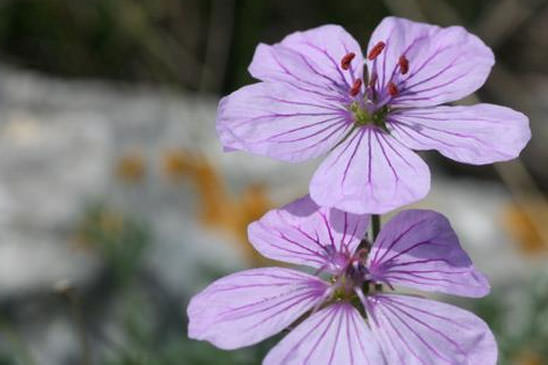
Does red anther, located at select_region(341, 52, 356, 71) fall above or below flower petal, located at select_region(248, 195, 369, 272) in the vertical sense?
above

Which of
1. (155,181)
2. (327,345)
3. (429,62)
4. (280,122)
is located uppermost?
(429,62)

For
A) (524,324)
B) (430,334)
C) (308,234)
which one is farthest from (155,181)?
(430,334)

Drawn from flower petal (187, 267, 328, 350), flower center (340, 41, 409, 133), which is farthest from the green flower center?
flower petal (187, 267, 328, 350)

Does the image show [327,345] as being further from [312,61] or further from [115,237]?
[115,237]

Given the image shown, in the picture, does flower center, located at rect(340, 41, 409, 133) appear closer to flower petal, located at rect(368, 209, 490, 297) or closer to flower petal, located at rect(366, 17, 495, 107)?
flower petal, located at rect(366, 17, 495, 107)

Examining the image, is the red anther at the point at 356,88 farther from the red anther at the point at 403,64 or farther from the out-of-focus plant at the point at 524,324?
the out-of-focus plant at the point at 524,324

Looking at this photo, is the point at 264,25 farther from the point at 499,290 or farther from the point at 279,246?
the point at 279,246

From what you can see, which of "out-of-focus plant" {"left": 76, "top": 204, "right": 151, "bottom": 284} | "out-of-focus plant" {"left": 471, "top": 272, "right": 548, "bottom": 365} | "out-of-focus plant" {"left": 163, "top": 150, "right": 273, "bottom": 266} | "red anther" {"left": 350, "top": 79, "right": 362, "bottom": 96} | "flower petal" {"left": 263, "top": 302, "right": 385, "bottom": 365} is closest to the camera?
"flower petal" {"left": 263, "top": 302, "right": 385, "bottom": 365}
